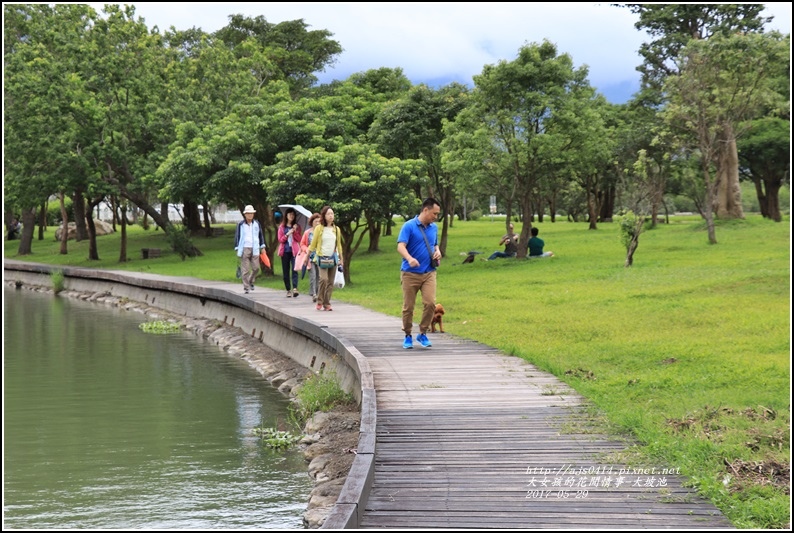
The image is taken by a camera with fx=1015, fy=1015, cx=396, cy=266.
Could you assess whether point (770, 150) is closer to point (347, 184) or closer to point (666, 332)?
point (347, 184)

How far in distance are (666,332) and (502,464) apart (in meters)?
7.53

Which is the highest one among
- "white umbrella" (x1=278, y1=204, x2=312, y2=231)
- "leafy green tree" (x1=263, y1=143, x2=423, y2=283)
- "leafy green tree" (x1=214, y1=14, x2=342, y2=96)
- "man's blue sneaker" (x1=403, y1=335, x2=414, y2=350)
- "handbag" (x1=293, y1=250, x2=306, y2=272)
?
"leafy green tree" (x1=214, y1=14, x2=342, y2=96)

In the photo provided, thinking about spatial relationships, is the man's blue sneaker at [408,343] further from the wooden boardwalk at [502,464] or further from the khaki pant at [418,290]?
the wooden boardwalk at [502,464]

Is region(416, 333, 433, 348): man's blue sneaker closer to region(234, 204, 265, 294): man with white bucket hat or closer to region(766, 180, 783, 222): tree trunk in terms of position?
region(234, 204, 265, 294): man with white bucket hat

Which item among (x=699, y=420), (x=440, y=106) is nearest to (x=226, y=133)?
(x=440, y=106)

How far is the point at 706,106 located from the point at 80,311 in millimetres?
18963

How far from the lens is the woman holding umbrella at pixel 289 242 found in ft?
65.8

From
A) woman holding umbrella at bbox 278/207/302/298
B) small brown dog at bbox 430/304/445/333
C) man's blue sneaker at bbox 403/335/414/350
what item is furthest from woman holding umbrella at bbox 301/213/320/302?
man's blue sneaker at bbox 403/335/414/350

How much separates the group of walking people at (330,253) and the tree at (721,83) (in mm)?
14635

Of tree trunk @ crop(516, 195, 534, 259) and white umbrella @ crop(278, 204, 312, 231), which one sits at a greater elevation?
white umbrella @ crop(278, 204, 312, 231)

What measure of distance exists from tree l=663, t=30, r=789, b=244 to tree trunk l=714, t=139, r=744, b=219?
5910 millimetres

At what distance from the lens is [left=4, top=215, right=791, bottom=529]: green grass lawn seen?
7.19m

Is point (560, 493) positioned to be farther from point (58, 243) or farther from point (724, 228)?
point (58, 243)

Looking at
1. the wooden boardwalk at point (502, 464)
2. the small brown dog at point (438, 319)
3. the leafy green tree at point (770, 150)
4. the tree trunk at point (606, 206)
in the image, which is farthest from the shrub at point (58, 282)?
the tree trunk at point (606, 206)
